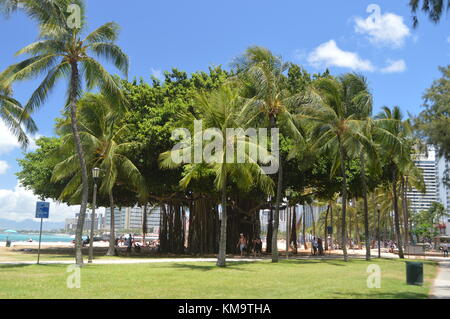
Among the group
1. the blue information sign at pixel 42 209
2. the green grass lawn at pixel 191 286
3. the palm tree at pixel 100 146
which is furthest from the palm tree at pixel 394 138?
the blue information sign at pixel 42 209

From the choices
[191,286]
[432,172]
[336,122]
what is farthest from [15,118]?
[432,172]

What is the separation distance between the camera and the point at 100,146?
27.1 m

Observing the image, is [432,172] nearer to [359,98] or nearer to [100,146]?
[359,98]

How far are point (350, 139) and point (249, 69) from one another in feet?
24.8

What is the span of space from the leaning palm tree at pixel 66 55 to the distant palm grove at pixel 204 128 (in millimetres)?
43

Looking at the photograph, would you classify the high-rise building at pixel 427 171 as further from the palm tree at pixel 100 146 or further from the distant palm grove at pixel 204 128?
the palm tree at pixel 100 146

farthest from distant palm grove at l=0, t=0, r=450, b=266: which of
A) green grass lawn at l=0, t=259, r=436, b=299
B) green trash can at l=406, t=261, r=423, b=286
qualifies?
green trash can at l=406, t=261, r=423, b=286

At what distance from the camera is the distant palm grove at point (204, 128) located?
18.9 metres

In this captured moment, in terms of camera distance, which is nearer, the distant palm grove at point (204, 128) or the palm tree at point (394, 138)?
the distant palm grove at point (204, 128)

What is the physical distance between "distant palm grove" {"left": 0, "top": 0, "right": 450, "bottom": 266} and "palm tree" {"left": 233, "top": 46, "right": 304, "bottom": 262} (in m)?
0.06

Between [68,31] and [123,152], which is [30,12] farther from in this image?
[123,152]

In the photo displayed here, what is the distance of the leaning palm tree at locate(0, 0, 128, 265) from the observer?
708 inches

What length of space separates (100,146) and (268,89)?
36.7 ft

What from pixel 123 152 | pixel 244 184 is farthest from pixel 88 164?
pixel 244 184
